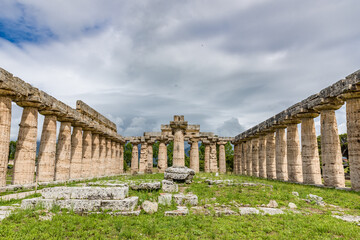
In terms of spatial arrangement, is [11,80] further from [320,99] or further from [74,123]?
[320,99]

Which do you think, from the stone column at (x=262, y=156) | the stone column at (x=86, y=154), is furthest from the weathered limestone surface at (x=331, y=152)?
the stone column at (x=86, y=154)

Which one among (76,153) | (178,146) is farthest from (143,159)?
(178,146)

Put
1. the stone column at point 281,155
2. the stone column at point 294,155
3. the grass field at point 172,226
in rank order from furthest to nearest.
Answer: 1. the stone column at point 281,155
2. the stone column at point 294,155
3. the grass field at point 172,226

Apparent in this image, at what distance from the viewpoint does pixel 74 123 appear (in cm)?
2736

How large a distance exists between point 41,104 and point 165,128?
25746 mm

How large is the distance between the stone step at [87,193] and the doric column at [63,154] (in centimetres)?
1577

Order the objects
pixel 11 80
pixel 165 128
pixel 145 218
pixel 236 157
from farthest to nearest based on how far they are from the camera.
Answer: pixel 236 157
pixel 165 128
pixel 11 80
pixel 145 218

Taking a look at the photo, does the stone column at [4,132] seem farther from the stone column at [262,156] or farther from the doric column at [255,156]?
the doric column at [255,156]

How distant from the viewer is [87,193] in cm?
974

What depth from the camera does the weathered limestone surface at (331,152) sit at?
19109mm

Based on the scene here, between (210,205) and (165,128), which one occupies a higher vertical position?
(165,128)

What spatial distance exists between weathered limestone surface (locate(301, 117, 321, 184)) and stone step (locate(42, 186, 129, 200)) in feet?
64.0

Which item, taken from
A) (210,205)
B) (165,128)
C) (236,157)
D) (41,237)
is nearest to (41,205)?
(41,237)

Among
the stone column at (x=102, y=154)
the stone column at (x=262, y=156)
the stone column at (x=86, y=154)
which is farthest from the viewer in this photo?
the stone column at (x=102, y=154)
